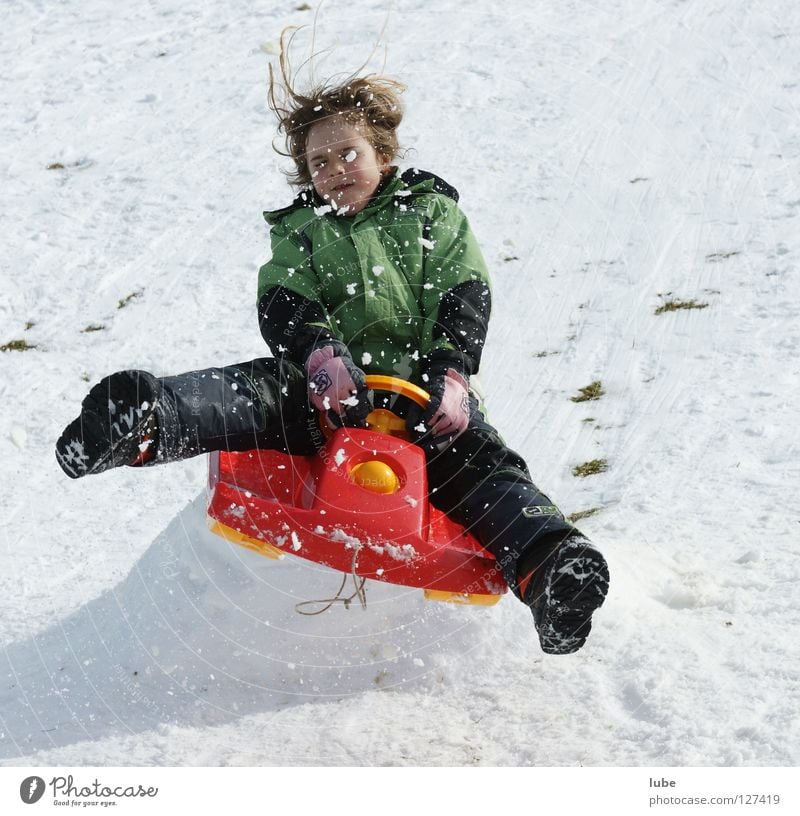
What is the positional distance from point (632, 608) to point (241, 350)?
5.97 feet

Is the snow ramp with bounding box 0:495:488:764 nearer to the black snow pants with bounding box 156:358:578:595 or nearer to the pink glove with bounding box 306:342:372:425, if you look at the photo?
the black snow pants with bounding box 156:358:578:595

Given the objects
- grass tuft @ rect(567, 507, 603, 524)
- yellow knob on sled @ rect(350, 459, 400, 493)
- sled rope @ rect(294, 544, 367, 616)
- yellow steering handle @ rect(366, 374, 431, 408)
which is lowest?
grass tuft @ rect(567, 507, 603, 524)

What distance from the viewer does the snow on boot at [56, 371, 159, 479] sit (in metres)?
2.07

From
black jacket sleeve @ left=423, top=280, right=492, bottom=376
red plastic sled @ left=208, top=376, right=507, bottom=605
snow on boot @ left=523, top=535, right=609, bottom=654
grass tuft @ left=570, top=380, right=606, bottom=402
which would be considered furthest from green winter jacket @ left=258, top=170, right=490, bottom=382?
grass tuft @ left=570, top=380, right=606, bottom=402

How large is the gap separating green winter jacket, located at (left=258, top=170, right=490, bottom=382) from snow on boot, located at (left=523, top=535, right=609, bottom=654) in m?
0.66

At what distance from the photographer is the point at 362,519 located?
7.16ft

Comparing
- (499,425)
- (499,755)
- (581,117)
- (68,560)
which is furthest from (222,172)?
(499,755)

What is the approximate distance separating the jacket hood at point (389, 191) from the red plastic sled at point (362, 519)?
1.95ft

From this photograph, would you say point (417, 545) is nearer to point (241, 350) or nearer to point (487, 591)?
point (487, 591)

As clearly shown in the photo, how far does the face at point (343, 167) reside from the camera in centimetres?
273

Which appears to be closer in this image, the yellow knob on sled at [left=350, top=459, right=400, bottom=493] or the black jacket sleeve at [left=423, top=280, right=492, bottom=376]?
the yellow knob on sled at [left=350, top=459, right=400, bottom=493]

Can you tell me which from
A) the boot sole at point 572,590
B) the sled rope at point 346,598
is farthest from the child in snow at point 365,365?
the sled rope at point 346,598

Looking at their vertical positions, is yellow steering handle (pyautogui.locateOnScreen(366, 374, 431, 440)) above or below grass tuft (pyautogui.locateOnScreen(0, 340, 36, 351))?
above

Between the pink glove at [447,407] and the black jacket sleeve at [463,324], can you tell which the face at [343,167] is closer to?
the black jacket sleeve at [463,324]
